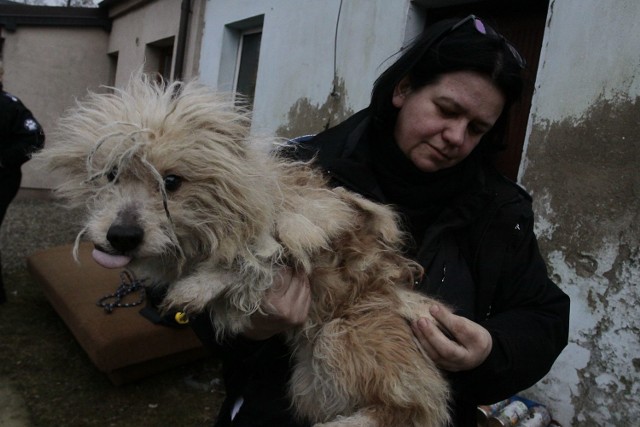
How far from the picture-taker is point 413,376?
147cm

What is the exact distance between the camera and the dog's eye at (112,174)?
133 cm

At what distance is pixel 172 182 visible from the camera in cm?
133

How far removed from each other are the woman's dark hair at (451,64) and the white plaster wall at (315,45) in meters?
2.59

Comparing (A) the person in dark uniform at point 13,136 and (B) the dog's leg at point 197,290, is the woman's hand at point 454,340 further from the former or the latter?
(A) the person in dark uniform at point 13,136

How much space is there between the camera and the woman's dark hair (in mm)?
1499

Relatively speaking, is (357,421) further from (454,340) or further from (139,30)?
(139,30)

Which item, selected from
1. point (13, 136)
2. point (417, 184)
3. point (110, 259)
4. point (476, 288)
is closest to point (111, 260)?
point (110, 259)

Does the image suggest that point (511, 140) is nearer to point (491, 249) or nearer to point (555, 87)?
point (555, 87)

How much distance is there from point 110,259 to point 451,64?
3.96 feet

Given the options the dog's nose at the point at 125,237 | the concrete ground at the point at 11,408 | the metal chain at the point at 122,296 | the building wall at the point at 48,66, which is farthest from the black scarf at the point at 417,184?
the building wall at the point at 48,66

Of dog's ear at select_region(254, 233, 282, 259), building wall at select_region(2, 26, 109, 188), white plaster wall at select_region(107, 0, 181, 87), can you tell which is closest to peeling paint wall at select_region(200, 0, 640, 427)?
dog's ear at select_region(254, 233, 282, 259)

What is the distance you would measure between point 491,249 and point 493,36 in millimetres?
705

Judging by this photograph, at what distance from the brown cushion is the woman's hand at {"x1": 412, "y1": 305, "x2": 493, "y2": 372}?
100 inches

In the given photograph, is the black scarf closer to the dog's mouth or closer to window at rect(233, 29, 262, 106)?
the dog's mouth
